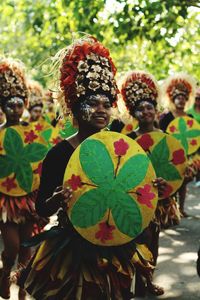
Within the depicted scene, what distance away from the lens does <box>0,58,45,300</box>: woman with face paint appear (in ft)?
13.8

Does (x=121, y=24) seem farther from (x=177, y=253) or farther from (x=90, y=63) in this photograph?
(x=90, y=63)

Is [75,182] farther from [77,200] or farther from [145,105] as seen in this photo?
[145,105]

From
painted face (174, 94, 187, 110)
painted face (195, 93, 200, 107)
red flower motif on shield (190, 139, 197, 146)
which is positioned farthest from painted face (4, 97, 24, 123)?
painted face (195, 93, 200, 107)

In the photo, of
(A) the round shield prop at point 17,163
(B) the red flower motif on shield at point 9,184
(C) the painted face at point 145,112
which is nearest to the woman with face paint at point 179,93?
(C) the painted face at point 145,112

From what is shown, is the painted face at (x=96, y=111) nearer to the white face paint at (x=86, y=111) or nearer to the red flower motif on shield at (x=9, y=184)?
the white face paint at (x=86, y=111)

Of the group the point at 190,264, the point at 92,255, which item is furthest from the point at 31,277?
the point at 190,264

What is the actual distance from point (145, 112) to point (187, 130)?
1.49 meters

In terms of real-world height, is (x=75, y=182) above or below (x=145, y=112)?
below

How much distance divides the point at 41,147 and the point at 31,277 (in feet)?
6.08

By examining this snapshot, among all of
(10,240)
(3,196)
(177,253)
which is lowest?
(177,253)

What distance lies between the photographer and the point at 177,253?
237 inches

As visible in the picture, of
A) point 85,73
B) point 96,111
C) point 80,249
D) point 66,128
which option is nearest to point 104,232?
point 80,249

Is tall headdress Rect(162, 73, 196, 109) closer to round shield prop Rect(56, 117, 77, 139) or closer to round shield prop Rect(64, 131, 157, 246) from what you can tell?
round shield prop Rect(56, 117, 77, 139)

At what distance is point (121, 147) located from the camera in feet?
8.93
